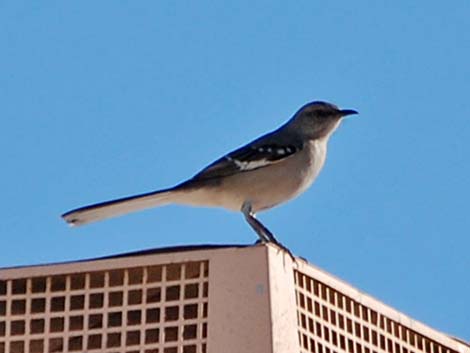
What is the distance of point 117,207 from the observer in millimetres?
5340

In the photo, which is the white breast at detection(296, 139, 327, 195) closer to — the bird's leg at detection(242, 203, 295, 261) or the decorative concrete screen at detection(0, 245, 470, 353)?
the bird's leg at detection(242, 203, 295, 261)

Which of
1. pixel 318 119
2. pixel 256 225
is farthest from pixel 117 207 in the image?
pixel 318 119

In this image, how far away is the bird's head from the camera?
6824mm

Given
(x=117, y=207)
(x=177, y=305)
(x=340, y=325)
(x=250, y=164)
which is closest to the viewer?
(x=177, y=305)

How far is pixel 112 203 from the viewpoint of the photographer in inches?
209

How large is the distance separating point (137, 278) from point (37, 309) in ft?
0.94

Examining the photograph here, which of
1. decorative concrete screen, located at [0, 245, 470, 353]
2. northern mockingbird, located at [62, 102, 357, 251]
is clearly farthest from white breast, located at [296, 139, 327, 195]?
decorative concrete screen, located at [0, 245, 470, 353]

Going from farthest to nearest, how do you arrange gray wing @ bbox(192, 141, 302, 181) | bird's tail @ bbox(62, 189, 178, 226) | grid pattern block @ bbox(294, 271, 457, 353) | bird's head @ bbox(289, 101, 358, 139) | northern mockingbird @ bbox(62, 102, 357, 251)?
bird's head @ bbox(289, 101, 358, 139) < gray wing @ bbox(192, 141, 302, 181) < northern mockingbird @ bbox(62, 102, 357, 251) < bird's tail @ bbox(62, 189, 178, 226) < grid pattern block @ bbox(294, 271, 457, 353)

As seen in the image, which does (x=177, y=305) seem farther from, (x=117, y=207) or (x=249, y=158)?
(x=249, y=158)

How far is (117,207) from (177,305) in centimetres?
215

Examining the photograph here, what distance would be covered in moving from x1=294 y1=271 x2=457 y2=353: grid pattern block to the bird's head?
3063 mm

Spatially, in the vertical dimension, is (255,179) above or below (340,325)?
above

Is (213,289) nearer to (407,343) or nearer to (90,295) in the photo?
(90,295)

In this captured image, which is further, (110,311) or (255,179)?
(255,179)
